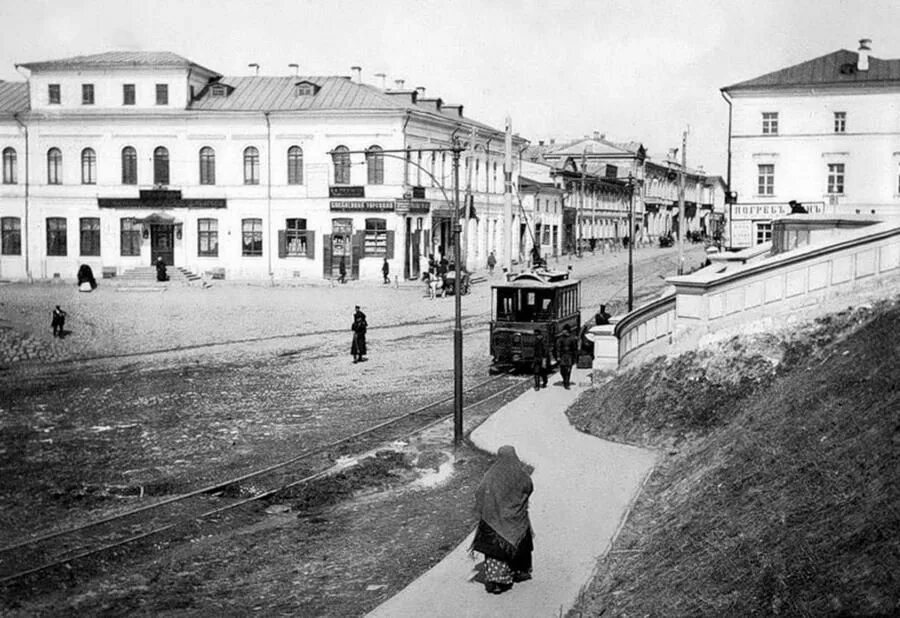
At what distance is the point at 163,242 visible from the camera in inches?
1967

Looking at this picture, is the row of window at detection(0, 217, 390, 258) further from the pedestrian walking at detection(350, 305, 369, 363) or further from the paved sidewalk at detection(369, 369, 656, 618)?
the paved sidewalk at detection(369, 369, 656, 618)

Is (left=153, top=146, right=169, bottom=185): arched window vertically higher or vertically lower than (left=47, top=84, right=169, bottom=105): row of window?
lower

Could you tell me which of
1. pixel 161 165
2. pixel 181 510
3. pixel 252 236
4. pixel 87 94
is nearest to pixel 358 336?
pixel 181 510

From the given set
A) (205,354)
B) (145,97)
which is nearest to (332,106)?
(145,97)

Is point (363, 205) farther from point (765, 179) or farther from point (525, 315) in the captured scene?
point (525, 315)

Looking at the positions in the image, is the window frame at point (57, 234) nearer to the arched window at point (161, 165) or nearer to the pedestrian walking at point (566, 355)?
the arched window at point (161, 165)

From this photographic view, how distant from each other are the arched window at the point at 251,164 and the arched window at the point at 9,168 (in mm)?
11221

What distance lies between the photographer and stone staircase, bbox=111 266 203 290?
4491cm

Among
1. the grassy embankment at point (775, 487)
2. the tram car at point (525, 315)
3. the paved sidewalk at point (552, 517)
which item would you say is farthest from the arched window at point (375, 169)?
the grassy embankment at point (775, 487)

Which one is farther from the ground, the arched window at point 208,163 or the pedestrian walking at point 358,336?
the arched window at point 208,163

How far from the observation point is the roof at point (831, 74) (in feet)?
142

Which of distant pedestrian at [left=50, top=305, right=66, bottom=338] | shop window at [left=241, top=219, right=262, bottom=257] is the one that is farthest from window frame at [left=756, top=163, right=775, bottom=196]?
distant pedestrian at [left=50, top=305, right=66, bottom=338]

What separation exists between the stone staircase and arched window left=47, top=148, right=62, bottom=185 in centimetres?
589

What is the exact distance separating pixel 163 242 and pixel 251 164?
5.74 meters
